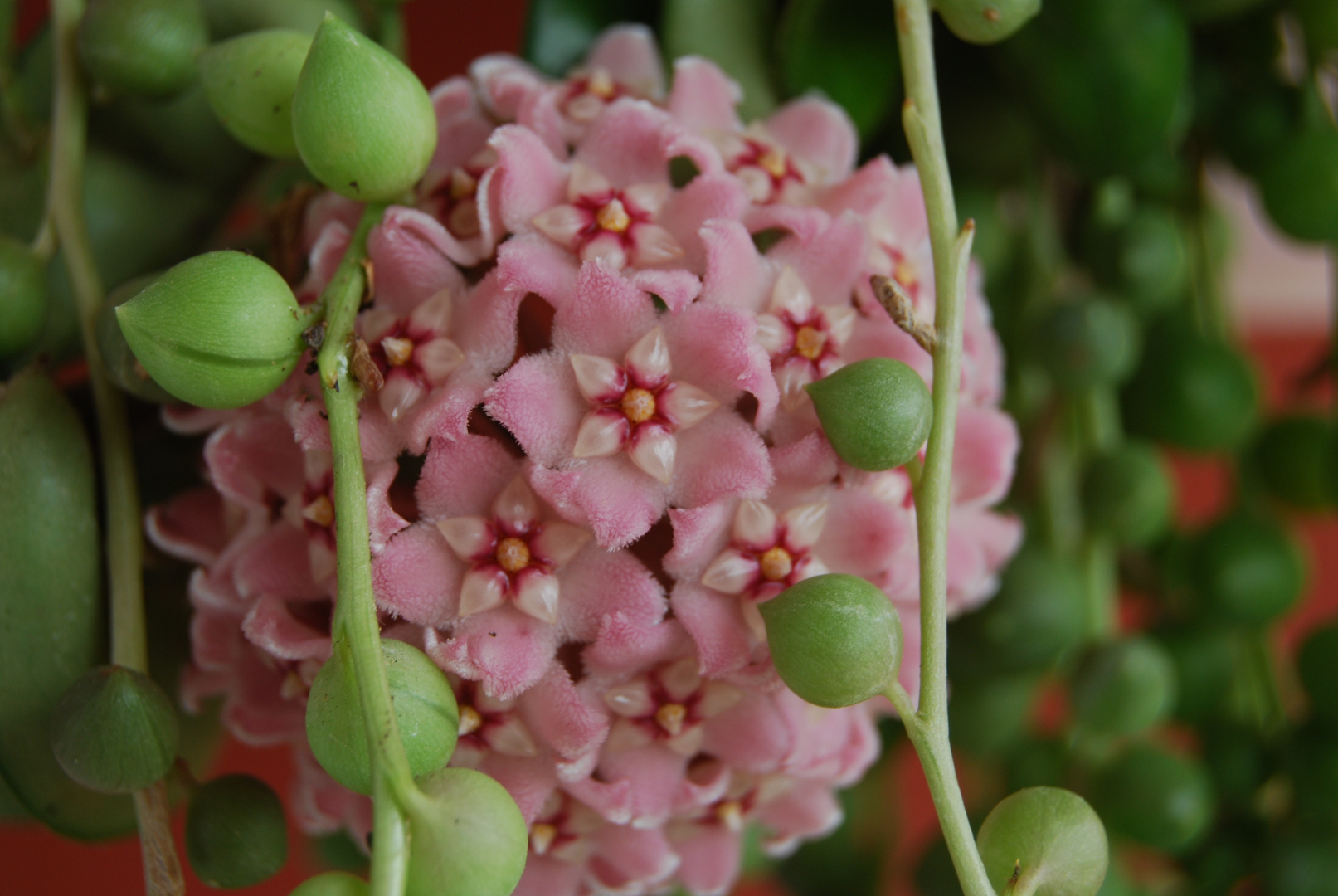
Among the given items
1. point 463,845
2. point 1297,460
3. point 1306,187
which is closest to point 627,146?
point 463,845

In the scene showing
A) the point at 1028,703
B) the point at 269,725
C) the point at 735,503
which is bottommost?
the point at 1028,703

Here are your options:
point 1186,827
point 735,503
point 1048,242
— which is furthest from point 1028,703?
point 735,503

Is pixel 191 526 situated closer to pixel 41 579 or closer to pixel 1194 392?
pixel 41 579

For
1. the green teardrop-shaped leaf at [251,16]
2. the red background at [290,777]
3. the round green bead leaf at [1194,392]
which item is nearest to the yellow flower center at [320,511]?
the green teardrop-shaped leaf at [251,16]

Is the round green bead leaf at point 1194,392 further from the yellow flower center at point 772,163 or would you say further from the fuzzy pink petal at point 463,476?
the fuzzy pink petal at point 463,476

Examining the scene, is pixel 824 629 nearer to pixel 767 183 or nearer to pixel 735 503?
pixel 735 503
